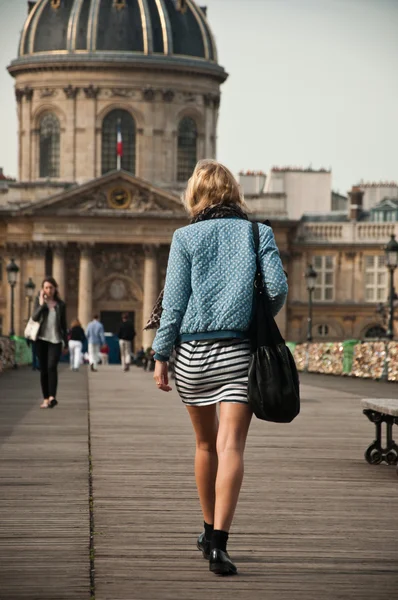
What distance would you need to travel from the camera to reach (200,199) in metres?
8.29

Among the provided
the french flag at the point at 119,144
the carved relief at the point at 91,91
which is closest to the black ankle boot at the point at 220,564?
the french flag at the point at 119,144

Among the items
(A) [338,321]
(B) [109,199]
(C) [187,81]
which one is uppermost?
(C) [187,81]

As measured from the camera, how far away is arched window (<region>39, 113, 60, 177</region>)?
89950mm

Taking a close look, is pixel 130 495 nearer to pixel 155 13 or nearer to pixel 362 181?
pixel 155 13

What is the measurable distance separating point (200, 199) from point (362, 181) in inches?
3615

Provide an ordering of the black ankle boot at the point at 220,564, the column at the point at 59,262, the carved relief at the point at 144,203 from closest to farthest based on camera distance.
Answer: the black ankle boot at the point at 220,564
the column at the point at 59,262
the carved relief at the point at 144,203

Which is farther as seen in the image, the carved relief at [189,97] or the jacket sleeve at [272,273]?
the carved relief at [189,97]

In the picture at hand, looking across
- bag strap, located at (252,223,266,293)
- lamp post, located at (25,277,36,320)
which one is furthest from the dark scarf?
lamp post, located at (25,277,36,320)

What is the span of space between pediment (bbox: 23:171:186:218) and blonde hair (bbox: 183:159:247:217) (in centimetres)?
7460

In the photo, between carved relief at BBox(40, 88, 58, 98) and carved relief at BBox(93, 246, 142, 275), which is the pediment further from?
carved relief at BBox(40, 88, 58, 98)

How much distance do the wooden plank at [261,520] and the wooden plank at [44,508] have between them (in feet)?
0.46

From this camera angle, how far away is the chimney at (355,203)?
8900cm

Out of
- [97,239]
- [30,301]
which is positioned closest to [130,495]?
[30,301]

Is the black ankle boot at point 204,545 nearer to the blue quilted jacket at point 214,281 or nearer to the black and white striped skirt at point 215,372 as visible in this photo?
the black and white striped skirt at point 215,372
